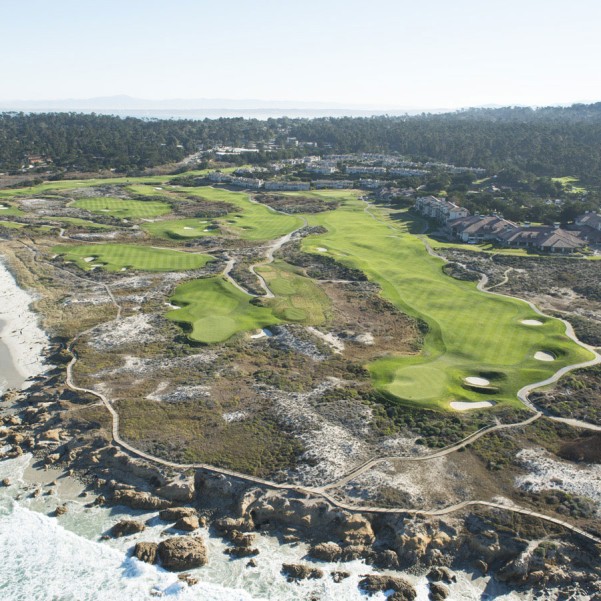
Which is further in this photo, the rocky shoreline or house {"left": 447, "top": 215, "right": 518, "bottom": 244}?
house {"left": 447, "top": 215, "right": 518, "bottom": 244}

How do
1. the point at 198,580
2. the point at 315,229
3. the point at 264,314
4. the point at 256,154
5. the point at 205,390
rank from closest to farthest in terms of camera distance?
the point at 198,580
the point at 205,390
the point at 264,314
the point at 315,229
the point at 256,154

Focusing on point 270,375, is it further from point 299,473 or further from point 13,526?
point 13,526

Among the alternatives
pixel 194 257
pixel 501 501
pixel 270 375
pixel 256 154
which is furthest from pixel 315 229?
pixel 256 154

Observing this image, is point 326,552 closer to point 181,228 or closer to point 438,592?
point 438,592

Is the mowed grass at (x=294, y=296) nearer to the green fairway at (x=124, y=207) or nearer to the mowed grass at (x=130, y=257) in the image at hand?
the mowed grass at (x=130, y=257)

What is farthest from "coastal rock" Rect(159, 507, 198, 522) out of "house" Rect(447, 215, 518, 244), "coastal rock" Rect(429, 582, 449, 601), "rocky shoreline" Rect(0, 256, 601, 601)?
"house" Rect(447, 215, 518, 244)

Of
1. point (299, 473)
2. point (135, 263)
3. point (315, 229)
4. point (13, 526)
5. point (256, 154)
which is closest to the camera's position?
point (13, 526)

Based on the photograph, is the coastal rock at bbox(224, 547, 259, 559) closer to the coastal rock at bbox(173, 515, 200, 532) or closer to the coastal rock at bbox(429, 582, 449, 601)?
the coastal rock at bbox(173, 515, 200, 532)
